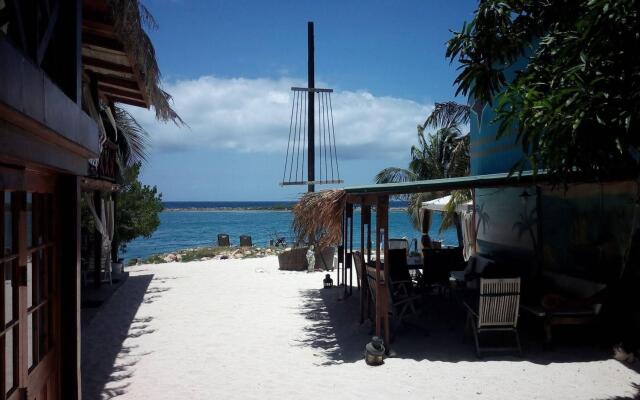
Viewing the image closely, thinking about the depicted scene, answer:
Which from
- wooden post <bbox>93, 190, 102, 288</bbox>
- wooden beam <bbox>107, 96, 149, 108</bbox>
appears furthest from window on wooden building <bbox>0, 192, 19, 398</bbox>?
wooden post <bbox>93, 190, 102, 288</bbox>

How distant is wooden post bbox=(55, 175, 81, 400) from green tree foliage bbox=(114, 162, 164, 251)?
12.4 meters

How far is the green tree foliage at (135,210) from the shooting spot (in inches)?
610

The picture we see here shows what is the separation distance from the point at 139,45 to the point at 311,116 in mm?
10374

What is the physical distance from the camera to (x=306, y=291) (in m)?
10.6

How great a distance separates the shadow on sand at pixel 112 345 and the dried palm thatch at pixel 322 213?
273 cm

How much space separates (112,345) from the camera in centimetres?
655

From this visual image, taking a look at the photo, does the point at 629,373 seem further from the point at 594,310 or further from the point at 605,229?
the point at 605,229

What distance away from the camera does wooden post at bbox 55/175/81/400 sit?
3295mm

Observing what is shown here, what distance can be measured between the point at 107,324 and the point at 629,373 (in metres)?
7.02

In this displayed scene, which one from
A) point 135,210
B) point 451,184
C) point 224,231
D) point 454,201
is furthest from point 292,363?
point 224,231

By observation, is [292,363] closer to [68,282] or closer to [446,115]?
[68,282]

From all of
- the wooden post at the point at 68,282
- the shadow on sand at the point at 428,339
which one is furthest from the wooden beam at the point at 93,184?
the wooden post at the point at 68,282

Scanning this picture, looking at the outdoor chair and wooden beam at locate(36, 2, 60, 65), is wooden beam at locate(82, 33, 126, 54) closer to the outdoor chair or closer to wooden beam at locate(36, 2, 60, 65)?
wooden beam at locate(36, 2, 60, 65)

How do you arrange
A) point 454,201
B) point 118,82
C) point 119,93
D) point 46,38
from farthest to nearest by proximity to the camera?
point 454,201 < point 119,93 < point 118,82 < point 46,38
